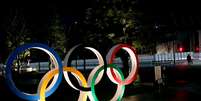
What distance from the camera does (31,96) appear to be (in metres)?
14.6

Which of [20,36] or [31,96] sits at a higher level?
[20,36]

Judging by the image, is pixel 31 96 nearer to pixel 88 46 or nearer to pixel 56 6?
pixel 88 46

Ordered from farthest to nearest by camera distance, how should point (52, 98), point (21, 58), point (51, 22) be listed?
point (51, 22), point (21, 58), point (52, 98)

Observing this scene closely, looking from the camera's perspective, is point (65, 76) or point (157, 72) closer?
point (65, 76)

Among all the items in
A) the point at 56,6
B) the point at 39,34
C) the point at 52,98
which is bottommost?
the point at 52,98

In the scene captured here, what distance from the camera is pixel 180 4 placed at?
50844 millimetres

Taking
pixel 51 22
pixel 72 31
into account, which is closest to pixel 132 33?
pixel 51 22

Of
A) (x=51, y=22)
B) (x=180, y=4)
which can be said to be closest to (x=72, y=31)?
(x=51, y=22)

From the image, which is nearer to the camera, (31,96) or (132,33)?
(31,96)

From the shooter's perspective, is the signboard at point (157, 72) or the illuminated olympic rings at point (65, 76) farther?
the signboard at point (157, 72)

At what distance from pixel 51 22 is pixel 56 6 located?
3205 millimetres

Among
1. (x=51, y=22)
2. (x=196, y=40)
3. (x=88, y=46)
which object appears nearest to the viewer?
(x=88, y=46)

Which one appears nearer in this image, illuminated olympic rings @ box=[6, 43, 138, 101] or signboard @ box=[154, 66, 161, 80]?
illuminated olympic rings @ box=[6, 43, 138, 101]

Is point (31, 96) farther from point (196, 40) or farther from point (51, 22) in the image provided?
point (196, 40)
